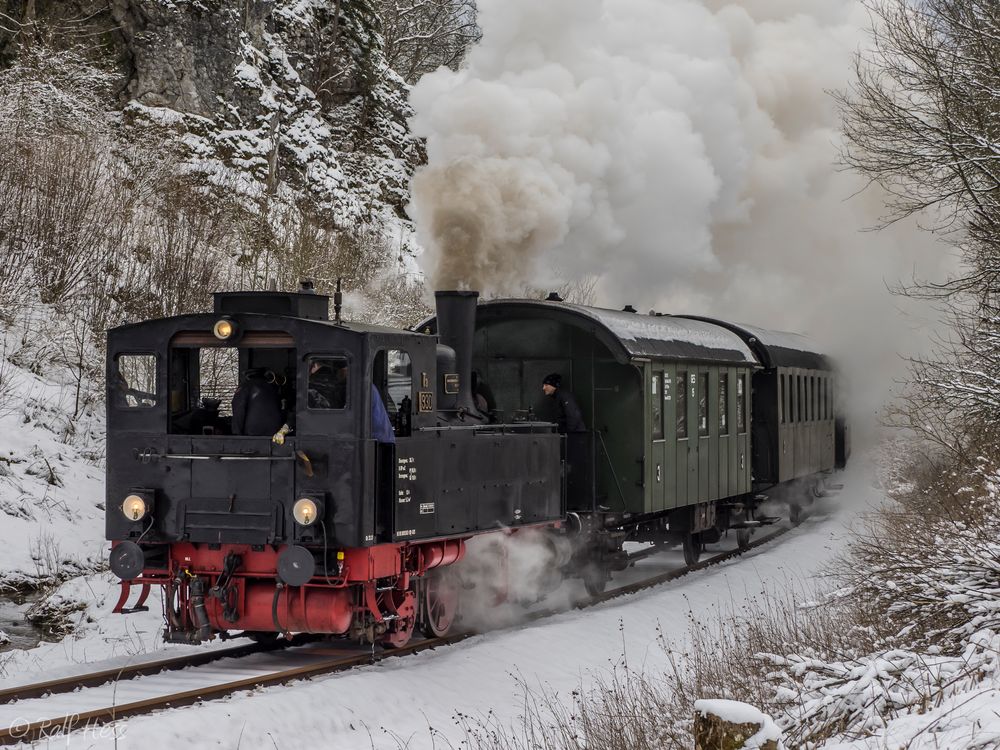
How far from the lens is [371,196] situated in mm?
29547

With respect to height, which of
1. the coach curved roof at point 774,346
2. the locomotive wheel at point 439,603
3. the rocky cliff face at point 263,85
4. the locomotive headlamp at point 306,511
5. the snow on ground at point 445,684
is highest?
the rocky cliff face at point 263,85

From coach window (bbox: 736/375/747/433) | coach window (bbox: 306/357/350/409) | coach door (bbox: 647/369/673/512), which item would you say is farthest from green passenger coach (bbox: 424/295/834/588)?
coach window (bbox: 306/357/350/409)

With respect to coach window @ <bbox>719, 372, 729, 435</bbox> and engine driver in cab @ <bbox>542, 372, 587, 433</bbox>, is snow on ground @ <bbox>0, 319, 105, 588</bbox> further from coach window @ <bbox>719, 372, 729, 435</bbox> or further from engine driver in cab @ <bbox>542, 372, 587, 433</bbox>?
coach window @ <bbox>719, 372, 729, 435</bbox>

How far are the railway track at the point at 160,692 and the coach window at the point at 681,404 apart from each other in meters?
4.48

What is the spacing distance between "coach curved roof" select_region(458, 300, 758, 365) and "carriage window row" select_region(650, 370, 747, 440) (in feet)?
0.93

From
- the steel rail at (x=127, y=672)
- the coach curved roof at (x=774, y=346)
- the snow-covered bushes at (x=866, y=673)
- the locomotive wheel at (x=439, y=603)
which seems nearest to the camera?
→ the snow-covered bushes at (x=866, y=673)

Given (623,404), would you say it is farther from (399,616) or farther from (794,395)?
(794,395)

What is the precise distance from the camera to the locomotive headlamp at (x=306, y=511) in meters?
8.38

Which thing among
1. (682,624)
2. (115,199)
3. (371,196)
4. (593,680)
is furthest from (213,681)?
(371,196)

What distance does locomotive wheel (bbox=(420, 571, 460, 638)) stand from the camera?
1024 cm

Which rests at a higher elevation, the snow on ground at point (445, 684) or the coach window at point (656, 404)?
the coach window at point (656, 404)

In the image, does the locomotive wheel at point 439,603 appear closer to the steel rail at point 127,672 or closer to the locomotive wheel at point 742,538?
the steel rail at point 127,672

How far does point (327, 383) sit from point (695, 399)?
22.7 feet

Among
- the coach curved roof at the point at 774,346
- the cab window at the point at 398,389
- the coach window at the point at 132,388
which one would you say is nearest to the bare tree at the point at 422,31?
the coach curved roof at the point at 774,346
